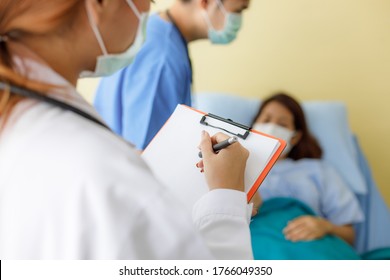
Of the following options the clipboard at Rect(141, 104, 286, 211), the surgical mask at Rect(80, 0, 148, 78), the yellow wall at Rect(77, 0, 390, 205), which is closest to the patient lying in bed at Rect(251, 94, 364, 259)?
the yellow wall at Rect(77, 0, 390, 205)

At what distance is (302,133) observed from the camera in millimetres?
1567

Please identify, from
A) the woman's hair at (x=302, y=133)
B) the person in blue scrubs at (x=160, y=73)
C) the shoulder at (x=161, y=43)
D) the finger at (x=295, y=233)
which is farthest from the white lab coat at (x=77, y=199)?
the woman's hair at (x=302, y=133)

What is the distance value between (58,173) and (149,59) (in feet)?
1.72

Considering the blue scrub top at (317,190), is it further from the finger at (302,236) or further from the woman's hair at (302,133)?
the finger at (302,236)

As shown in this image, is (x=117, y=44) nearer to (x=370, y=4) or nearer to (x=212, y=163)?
(x=212, y=163)

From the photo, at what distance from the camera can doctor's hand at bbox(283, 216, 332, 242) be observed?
120 cm

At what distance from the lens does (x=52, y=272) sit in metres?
0.47

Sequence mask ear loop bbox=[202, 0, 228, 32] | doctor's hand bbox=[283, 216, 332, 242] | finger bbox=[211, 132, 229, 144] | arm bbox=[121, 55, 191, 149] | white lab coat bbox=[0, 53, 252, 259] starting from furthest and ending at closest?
doctor's hand bbox=[283, 216, 332, 242], mask ear loop bbox=[202, 0, 228, 32], arm bbox=[121, 55, 191, 149], finger bbox=[211, 132, 229, 144], white lab coat bbox=[0, 53, 252, 259]

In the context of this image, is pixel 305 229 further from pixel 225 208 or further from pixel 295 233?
pixel 225 208

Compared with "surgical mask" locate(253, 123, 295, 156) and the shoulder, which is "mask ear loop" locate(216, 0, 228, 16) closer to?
the shoulder

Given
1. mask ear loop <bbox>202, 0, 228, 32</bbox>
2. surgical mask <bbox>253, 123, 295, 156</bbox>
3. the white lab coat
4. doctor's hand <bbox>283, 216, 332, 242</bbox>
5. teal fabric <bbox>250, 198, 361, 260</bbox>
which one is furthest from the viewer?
surgical mask <bbox>253, 123, 295, 156</bbox>

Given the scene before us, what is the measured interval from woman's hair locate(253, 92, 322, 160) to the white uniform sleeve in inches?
40.8

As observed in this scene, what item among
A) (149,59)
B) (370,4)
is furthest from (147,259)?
(370,4)

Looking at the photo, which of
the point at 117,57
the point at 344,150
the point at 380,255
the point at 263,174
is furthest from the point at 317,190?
the point at 117,57
